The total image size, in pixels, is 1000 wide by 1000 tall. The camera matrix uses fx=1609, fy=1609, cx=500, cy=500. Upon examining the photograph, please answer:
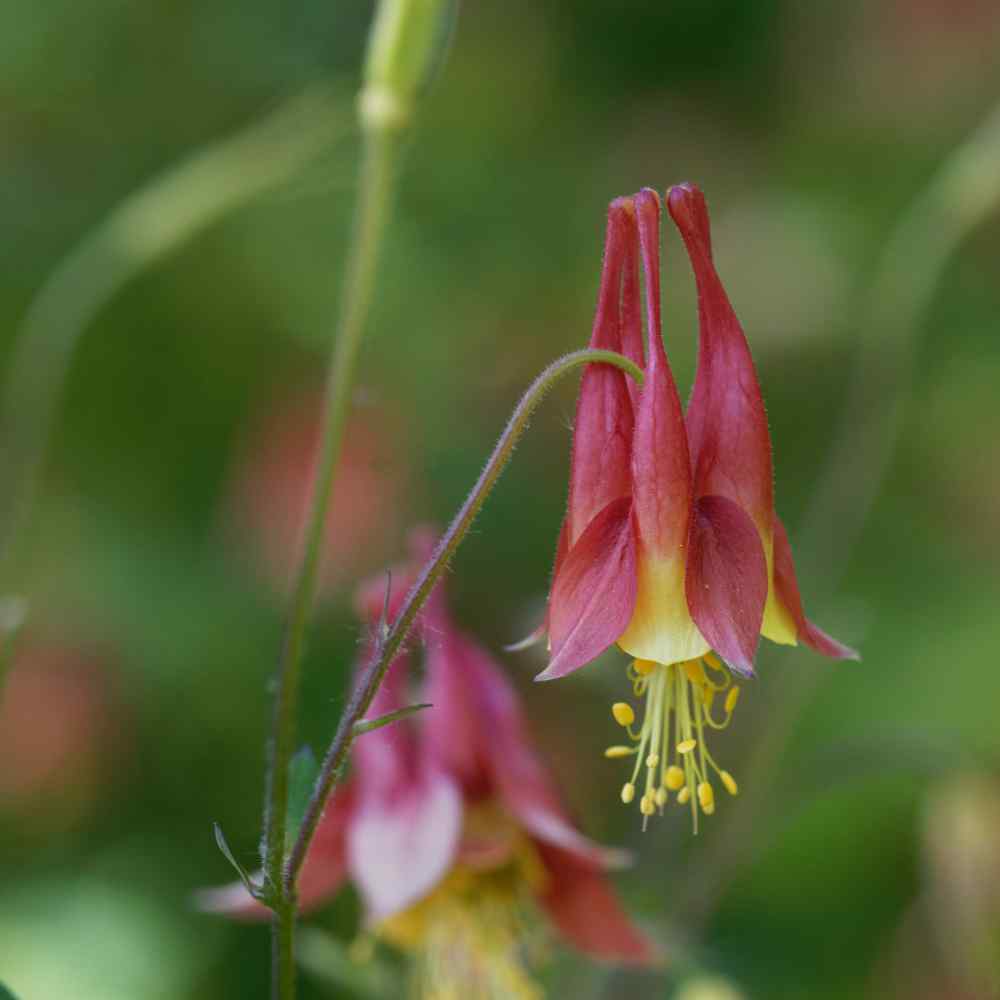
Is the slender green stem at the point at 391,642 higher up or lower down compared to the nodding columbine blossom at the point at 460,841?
higher up

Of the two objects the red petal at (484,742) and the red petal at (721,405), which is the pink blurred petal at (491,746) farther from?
the red petal at (721,405)

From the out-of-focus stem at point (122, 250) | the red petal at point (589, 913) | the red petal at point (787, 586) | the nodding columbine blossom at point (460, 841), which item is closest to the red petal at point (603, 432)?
the red petal at point (787, 586)

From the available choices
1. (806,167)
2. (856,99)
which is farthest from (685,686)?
(856,99)

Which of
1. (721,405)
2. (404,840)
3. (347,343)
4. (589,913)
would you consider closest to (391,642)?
(721,405)

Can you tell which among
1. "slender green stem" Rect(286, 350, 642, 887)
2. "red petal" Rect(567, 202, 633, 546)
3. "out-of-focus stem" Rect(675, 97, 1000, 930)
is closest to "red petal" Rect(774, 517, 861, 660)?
"red petal" Rect(567, 202, 633, 546)

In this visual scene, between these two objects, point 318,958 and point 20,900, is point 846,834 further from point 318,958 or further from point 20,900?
point 318,958
